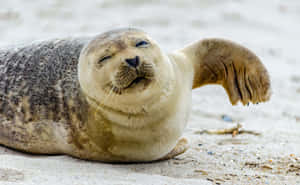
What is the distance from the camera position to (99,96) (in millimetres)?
2896

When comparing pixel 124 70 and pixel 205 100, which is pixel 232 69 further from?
pixel 205 100

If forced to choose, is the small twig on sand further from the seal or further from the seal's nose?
the seal's nose

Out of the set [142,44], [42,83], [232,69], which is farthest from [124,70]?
[232,69]

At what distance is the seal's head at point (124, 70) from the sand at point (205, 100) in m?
0.46

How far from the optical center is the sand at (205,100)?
2.80 metres

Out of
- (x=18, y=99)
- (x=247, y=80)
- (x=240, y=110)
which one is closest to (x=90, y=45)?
(x=18, y=99)

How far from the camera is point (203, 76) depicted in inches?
149

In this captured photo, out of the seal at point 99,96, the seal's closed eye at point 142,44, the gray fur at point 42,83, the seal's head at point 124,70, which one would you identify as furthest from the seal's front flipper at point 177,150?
the seal's closed eye at point 142,44

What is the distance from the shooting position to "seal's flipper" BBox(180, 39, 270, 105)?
3.77m

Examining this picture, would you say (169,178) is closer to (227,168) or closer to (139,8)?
(227,168)

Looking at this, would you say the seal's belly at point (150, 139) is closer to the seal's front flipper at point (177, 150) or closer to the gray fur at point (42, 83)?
the seal's front flipper at point (177, 150)

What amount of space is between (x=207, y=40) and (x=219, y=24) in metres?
5.10

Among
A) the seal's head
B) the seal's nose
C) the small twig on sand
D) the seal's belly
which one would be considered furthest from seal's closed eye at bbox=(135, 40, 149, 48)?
the small twig on sand

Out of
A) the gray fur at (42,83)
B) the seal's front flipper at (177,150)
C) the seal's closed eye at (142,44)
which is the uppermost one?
the seal's closed eye at (142,44)
